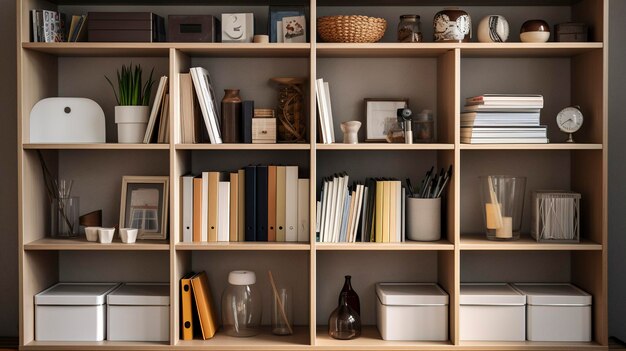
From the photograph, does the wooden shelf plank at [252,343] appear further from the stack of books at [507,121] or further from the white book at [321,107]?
the stack of books at [507,121]

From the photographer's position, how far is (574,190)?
3.51m

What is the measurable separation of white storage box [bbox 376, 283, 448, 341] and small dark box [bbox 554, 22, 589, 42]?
121 cm

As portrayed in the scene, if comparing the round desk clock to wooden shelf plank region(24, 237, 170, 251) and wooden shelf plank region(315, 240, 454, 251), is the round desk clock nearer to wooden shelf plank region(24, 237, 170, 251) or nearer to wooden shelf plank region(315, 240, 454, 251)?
wooden shelf plank region(315, 240, 454, 251)

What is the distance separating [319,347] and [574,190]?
137 centimetres

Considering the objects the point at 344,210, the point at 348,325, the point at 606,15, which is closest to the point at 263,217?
the point at 344,210

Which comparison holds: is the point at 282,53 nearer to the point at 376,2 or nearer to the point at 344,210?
the point at 376,2

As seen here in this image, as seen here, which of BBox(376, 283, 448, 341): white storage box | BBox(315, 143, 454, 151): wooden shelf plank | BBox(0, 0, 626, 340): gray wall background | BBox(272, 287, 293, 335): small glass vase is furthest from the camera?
BBox(0, 0, 626, 340): gray wall background

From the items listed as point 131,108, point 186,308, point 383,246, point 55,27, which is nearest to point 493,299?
point 383,246

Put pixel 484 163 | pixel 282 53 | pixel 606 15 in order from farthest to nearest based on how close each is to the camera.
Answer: pixel 484 163, pixel 282 53, pixel 606 15

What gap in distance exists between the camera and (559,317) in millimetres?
3270

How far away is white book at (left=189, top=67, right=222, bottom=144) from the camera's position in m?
3.24

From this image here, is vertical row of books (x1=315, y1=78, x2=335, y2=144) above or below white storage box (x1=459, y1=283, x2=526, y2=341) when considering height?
above

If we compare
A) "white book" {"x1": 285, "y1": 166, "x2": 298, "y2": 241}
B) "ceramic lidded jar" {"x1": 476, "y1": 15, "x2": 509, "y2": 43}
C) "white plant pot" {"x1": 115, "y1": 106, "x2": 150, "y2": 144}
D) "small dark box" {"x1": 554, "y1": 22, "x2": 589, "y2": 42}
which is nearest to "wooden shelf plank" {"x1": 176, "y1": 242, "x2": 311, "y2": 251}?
"white book" {"x1": 285, "y1": 166, "x2": 298, "y2": 241}

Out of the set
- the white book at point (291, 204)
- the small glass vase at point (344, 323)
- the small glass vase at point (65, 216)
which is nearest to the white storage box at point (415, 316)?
the small glass vase at point (344, 323)
